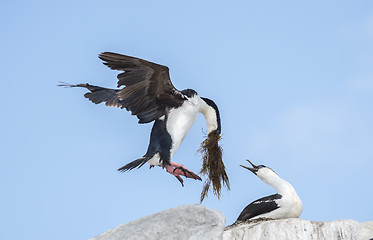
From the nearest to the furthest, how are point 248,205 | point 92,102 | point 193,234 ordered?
point 193,234 < point 248,205 < point 92,102

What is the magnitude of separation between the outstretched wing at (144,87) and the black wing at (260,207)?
2229mm

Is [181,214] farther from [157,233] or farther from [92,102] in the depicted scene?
[92,102]

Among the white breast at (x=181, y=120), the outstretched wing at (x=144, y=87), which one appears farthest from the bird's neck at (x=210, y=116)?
the outstretched wing at (x=144, y=87)

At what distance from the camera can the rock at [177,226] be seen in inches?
303

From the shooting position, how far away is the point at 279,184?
10422mm

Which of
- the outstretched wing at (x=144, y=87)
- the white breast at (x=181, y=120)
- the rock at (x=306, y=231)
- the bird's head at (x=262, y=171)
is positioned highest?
the outstretched wing at (x=144, y=87)

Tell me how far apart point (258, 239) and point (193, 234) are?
1.66 meters

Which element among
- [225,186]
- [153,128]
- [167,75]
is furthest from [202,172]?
[167,75]

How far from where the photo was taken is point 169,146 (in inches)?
384

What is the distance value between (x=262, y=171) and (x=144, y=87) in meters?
2.84

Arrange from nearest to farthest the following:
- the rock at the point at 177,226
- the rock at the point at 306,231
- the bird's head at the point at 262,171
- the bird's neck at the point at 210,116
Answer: the rock at the point at 177,226, the rock at the point at 306,231, the bird's neck at the point at 210,116, the bird's head at the point at 262,171

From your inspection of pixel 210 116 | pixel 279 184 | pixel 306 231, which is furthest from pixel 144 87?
pixel 306 231

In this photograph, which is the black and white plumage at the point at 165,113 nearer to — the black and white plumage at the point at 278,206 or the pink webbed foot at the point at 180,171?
the pink webbed foot at the point at 180,171

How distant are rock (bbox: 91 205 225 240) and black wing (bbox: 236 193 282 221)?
2.30 metres
